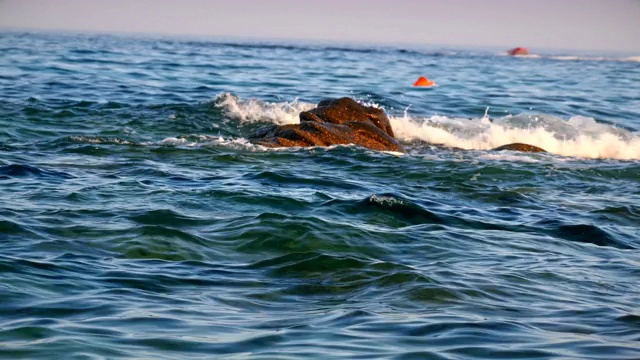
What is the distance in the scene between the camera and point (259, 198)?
35.8 ft

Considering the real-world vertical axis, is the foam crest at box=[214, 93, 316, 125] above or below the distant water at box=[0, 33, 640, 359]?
below

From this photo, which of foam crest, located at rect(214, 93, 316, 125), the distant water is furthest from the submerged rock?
foam crest, located at rect(214, 93, 316, 125)

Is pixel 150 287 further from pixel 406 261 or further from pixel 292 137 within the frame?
pixel 292 137

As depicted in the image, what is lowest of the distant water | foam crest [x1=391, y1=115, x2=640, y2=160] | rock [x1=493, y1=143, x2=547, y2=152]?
foam crest [x1=391, y1=115, x2=640, y2=160]

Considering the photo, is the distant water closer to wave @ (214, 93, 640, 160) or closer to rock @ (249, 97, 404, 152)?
wave @ (214, 93, 640, 160)

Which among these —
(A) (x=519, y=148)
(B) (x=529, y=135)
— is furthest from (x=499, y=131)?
(A) (x=519, y=148)

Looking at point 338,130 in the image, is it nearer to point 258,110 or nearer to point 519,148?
point 519,148

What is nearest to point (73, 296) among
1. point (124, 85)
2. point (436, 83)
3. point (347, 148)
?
point (347, 148)

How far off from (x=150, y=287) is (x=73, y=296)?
61 cm

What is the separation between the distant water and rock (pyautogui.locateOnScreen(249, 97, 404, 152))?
1.80 feet

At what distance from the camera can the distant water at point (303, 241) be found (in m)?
6.16

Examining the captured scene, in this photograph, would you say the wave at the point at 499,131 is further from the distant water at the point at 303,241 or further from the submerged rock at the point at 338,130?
the submerged rock at the point at 338,130

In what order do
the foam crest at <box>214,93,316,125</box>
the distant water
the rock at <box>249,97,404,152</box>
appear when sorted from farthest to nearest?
the foam crest at <box>214,93,316,125</box>, the rock at <box>249,97,404,152</box>, the distant water

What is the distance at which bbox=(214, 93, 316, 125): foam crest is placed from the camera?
20.0 metres
